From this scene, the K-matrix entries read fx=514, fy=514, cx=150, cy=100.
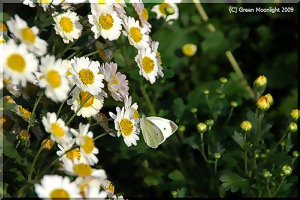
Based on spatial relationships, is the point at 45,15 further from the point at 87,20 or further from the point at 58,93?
the point at 58,93

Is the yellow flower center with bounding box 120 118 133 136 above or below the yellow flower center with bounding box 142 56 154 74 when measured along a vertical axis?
below

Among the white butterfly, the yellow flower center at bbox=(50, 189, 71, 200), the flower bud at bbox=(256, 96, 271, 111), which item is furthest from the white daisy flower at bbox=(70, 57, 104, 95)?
the flower bud at bbox=(256, 96, 271, 111)

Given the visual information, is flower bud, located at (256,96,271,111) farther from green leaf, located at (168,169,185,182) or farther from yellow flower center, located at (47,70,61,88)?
yellow flower center, located at (47,70,61,88)

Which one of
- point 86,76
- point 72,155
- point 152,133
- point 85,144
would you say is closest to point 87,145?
point 85,144

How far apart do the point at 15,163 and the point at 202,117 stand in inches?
42.6

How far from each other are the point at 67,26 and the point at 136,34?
0.22m

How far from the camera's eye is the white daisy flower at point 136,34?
5.16ft

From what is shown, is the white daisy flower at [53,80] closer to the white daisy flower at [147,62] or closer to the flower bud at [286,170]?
the white daisy flower at [147,62]

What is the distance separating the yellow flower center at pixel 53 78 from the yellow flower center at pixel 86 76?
160mm

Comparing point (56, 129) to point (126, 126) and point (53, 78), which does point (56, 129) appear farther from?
point (126, 126)

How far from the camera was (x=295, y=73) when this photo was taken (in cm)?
263

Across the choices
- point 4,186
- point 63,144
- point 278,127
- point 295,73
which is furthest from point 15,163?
point 295,73

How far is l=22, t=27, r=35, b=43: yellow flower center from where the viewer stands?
48.8 inches

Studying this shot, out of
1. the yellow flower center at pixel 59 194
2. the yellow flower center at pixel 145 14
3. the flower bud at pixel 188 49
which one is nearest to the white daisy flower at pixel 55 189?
the yellow flower center at pixel 59 194
